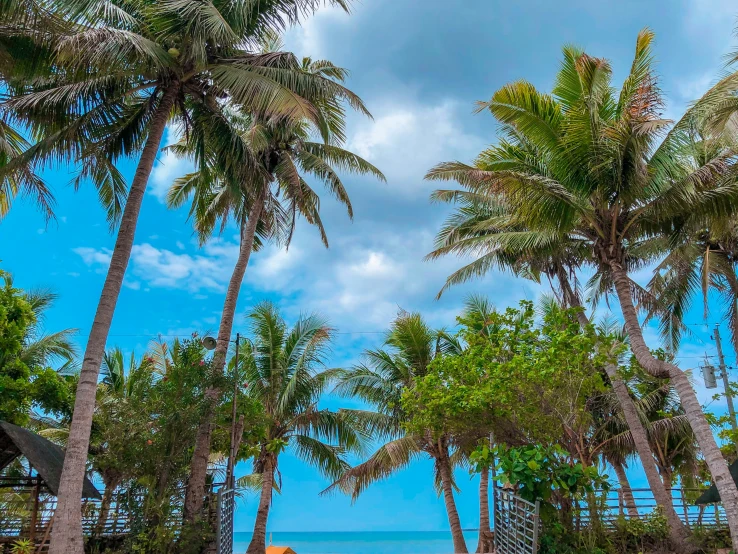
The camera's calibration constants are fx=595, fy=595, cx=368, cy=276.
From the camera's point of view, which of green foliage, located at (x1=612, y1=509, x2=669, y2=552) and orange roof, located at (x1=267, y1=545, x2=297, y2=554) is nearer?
green foliage, located at (x1=612, y1=509, x2=669, y2=552)

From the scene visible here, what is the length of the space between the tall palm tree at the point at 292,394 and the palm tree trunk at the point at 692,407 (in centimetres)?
902

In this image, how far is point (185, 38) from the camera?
9828 millimetres

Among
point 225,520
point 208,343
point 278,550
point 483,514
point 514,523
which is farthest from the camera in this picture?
point 278,550

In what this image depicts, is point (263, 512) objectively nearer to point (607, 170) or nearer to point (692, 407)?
point (692, 407)

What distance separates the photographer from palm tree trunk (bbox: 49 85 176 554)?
7.91 m

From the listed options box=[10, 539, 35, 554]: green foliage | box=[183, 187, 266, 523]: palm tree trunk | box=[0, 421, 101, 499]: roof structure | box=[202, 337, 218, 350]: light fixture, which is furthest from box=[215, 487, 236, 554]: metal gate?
box=[10, 539, 35, 554]: green foliage

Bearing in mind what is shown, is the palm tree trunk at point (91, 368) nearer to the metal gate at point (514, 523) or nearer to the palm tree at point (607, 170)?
the metal gate at point (514, 523)

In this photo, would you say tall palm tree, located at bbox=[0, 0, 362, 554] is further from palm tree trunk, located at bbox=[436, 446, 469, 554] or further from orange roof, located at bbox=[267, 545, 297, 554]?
orange roof, located at bbox=[267, 545, 297, 554]

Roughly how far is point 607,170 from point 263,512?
12.8 m

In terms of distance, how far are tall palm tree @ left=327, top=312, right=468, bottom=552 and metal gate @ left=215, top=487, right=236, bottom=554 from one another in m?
7.48

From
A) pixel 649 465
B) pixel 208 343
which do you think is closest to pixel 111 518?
pixel 208 343

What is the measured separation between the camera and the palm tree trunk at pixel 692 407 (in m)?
9.51

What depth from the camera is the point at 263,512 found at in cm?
1694

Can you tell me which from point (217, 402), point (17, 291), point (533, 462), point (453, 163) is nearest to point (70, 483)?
point (217, 402)
